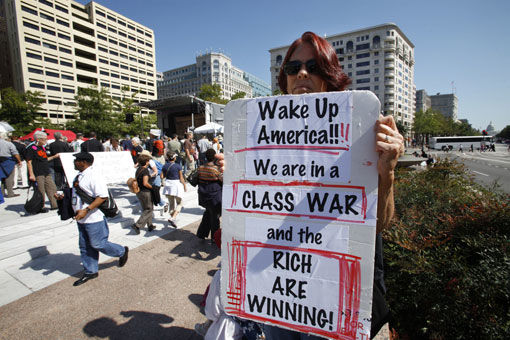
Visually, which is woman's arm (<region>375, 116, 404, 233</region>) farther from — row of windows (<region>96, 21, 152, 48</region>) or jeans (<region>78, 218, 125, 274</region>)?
row of windows (<region>96, 21, 152, 48</region>)

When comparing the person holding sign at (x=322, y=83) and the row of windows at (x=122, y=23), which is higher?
the row of windows at (x=122, y=23)

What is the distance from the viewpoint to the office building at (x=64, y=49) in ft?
156

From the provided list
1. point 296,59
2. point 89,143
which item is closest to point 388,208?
point 296,59

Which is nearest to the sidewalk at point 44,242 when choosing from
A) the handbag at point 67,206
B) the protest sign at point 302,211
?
the handbag at point 67,206

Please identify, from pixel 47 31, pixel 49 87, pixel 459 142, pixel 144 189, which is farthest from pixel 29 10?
pixel 459 142

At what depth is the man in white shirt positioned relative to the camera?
3541mm

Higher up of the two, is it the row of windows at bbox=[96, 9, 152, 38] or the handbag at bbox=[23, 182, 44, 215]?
the row of windows at bbox=[96, 9, 152, 38]

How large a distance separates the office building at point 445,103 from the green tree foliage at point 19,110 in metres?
178

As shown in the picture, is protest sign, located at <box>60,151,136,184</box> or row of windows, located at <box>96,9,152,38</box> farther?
row of windows, located at <box>96,9,152,38</box>

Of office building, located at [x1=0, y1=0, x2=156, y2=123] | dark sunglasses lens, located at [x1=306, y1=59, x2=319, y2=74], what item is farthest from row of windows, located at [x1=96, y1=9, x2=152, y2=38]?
dark sunglasses lens, located at [x1=306, y1=59, x2=319, y2=74]

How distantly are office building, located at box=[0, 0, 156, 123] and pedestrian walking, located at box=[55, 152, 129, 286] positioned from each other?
42996 millimetres

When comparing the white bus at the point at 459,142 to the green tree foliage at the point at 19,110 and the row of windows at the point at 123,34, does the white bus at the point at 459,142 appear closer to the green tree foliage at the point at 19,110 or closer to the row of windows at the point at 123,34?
the green tree foliage at the point at 19,110

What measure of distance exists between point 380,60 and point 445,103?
344 feet

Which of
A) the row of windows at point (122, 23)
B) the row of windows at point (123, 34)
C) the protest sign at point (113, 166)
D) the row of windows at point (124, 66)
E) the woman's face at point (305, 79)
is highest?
the row of windows at point (122, 23)
